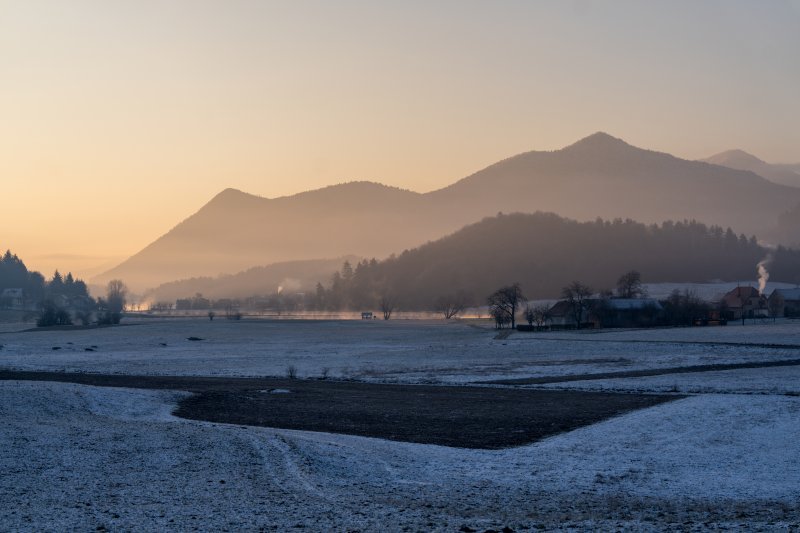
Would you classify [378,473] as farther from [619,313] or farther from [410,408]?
[619,313]

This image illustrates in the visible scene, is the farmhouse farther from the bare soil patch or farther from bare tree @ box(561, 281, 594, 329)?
the bare soil patch

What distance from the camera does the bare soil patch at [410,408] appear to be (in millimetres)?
39031

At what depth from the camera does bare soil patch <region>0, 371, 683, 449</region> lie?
39031 millimetres

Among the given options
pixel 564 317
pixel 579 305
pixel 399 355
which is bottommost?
pixel 399 355

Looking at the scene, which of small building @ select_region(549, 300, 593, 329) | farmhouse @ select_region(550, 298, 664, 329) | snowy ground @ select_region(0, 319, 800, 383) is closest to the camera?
snowy ground @ select_region(0, 319, 800, 383)

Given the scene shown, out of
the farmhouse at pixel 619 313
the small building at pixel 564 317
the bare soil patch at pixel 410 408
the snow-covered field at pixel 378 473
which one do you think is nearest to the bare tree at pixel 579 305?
the farmhouse at pixel 619 313

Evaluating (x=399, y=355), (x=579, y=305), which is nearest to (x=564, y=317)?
(x=579, y=305)

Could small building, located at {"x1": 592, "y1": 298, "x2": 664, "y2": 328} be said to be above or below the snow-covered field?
above

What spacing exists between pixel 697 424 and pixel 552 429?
6260 mm

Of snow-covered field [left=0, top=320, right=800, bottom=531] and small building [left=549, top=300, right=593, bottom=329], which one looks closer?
snow-covered field [left=0, top=320, right=800, bottom=531]

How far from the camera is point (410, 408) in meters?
48.2

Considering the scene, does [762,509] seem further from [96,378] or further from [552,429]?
[96,378]

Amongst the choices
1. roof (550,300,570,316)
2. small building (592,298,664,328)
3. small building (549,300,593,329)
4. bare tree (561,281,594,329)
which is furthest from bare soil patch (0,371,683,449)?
roof (550,300,570,316)

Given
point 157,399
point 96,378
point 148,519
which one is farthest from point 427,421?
point 96,378
